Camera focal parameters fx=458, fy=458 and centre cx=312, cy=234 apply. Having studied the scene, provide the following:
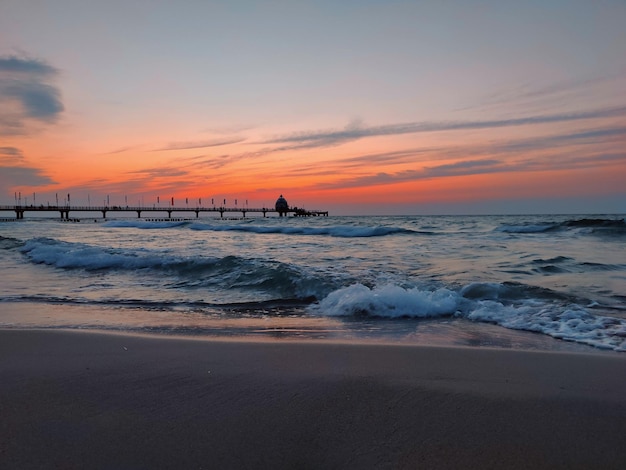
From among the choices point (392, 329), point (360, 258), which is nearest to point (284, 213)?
point (360, 258)

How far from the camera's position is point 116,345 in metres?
4.25

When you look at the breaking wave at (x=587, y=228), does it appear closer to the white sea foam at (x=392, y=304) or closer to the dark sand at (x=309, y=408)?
the white sea foam at (x=392, y=304)

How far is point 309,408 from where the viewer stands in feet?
8.92

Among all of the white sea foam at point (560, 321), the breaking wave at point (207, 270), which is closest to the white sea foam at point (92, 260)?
the breaking wave at point (207, 270)

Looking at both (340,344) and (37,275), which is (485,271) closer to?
(340,344)

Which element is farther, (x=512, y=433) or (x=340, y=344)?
(x=340, y=344)

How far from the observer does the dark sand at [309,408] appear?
7.13 ft

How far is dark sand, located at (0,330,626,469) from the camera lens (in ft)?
7.13

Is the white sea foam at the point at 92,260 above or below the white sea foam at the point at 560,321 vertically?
below

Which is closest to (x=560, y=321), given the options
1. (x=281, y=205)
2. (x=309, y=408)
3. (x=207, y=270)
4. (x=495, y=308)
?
(x=495, y=308)

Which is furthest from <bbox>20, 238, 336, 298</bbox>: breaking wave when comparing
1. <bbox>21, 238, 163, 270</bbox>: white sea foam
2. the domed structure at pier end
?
the domed structure at pier end

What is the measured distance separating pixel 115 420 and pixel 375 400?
4.95ft

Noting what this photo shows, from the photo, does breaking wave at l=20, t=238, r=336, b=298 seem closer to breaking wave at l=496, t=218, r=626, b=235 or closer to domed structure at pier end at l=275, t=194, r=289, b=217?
breaking wave at l=496, t=218, r=626, b=235

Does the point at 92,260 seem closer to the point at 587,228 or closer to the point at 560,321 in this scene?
the point at 560,321
